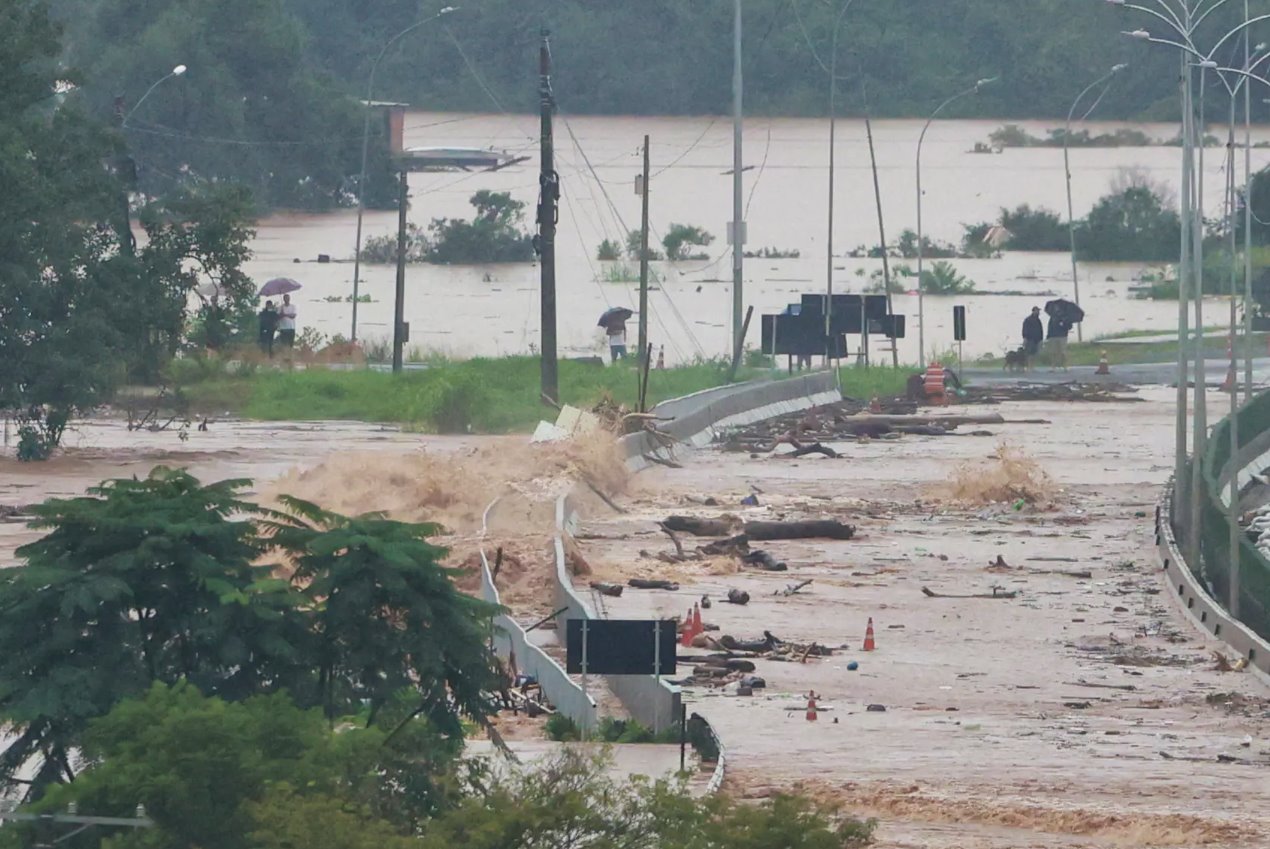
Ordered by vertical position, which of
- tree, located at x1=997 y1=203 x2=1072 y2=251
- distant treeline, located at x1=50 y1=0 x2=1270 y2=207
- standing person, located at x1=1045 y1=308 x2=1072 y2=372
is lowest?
standing person, located at x1=1045 y1=308 x2=1072 y2=372

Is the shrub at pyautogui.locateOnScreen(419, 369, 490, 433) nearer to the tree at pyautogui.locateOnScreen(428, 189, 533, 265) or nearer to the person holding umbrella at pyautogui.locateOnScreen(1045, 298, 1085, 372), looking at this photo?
the person holding umbrella at pyautogui.locateOnScreen(1045, 298, 1085, 372)

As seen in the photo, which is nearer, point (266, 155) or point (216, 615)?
point (216, 615)

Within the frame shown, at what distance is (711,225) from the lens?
121 meters

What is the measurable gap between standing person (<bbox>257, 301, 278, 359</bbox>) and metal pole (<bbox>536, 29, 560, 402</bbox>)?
15387 mm

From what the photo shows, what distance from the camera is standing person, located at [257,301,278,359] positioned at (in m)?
61.5

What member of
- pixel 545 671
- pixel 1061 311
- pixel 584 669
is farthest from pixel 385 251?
pixel 584 669

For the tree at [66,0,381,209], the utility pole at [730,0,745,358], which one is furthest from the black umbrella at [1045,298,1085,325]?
the tree at [66,0,381,209]

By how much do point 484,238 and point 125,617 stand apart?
3477 inches

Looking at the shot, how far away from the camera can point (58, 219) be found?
39531 millimetres

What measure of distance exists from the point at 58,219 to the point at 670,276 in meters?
63.0

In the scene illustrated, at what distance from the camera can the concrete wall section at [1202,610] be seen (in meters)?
23.5

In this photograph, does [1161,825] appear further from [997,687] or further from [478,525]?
[478,525]

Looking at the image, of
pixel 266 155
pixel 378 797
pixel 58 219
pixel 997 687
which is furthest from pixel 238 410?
pixel 266 155

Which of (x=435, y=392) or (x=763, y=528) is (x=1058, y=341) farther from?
(x=763, y=528)
